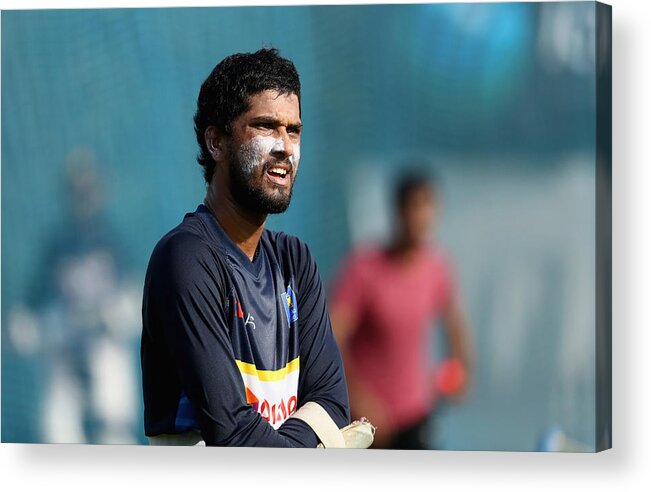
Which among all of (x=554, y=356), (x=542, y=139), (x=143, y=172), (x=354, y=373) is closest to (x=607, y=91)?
(x=542, y=139)

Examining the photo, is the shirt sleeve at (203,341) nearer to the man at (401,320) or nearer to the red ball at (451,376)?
the man at (401,320)

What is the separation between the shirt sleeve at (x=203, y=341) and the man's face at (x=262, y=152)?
0.42 m

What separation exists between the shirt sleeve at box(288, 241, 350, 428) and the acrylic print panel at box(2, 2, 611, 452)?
0.27 feet

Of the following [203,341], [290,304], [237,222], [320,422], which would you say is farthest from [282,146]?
[320,422]

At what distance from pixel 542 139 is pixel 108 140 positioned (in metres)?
2.13

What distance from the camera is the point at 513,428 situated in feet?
25.2

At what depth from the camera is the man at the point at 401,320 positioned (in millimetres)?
7785

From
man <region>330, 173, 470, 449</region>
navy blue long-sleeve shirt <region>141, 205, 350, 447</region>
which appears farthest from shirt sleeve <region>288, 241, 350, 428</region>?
man <region>330, 173, 470, 449</region>

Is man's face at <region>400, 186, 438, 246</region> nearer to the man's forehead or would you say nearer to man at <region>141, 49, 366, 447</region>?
man at <region>141, 49, 366, 447</region>

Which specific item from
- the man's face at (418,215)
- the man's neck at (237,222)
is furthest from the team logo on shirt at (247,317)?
the man's face at (418,215)

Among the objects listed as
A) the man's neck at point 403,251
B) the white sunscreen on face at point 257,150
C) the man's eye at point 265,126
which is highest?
the man's eye at point 265,126

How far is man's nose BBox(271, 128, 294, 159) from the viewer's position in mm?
7645

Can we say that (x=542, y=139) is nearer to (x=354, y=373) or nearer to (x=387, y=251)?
(x=387, y=251)

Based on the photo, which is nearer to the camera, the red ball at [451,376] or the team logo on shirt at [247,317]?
the team logo on shirt at [247,317]
